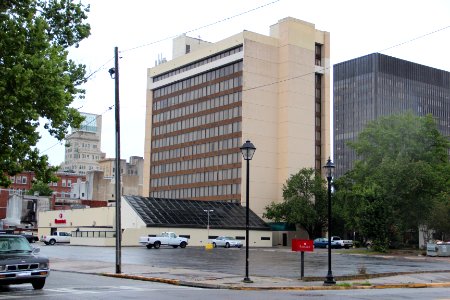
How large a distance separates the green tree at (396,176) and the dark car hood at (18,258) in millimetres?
44400

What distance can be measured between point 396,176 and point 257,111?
43889 millimetres

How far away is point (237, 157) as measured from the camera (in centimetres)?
10362

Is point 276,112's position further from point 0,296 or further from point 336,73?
point 0,296

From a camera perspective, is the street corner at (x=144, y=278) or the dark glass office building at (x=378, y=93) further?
the dark glass office building at (x=378, y=93)

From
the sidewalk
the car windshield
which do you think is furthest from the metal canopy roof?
the car windshield

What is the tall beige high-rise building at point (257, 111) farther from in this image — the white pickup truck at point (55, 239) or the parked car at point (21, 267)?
the parked car at point (21, 267)

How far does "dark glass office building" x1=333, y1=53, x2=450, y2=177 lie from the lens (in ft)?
490

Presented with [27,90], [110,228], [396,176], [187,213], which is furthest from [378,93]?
[27,90]

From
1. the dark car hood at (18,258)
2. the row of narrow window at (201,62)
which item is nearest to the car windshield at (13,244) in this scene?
the dark car hood at (18,258)

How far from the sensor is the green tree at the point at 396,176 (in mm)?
58625

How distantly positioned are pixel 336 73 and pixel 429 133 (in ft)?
300

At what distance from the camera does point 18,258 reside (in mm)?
17312

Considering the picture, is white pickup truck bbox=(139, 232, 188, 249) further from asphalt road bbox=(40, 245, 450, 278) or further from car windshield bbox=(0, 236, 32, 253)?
car windshield bbox=(0, 236, 32, 253)

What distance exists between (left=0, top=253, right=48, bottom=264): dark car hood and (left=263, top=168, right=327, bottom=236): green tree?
71781 mm
